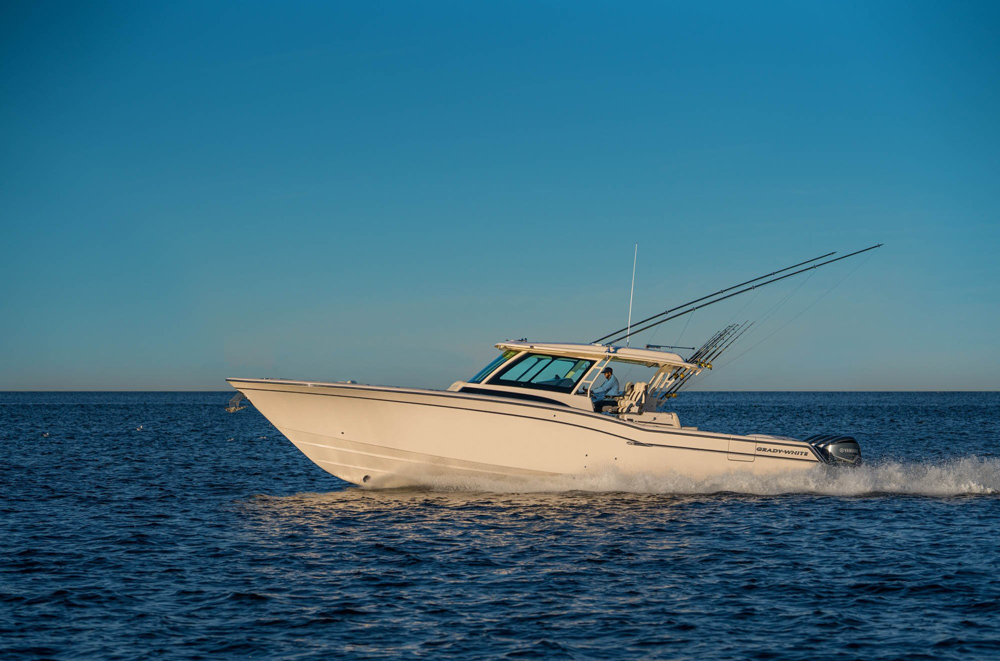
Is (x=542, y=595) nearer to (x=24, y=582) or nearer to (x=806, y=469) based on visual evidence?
(x=24, y=582)

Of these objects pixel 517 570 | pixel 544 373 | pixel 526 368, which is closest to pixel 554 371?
pixel 544 373

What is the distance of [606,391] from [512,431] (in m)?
2.46

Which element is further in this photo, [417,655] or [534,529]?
[534,529]

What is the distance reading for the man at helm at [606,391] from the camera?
15.6 m

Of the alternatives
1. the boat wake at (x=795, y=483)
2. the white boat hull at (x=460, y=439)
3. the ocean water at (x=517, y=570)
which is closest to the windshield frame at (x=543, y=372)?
the white boat hull at (x=460, y=439)

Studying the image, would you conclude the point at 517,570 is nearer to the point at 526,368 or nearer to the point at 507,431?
the point at 507,431

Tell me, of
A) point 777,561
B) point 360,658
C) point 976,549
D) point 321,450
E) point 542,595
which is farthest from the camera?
point 321,450

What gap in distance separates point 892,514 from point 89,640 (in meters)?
12.6

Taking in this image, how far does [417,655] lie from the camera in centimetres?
706

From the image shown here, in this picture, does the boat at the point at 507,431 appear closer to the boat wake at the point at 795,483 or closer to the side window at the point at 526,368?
the side window at the point at 526,368

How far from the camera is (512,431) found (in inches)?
567

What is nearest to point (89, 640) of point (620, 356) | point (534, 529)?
point (534, 529)

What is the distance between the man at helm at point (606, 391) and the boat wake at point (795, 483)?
157 centimetres

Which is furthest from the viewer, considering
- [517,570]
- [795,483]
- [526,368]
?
[795,483]
